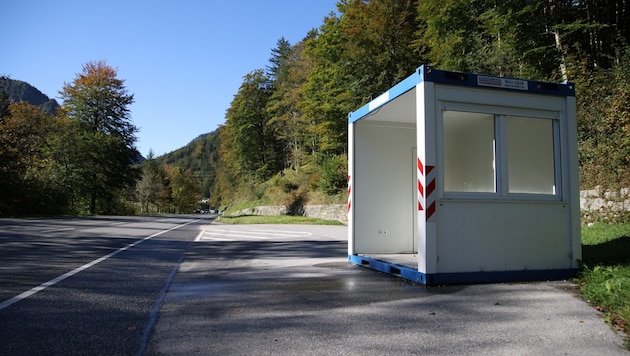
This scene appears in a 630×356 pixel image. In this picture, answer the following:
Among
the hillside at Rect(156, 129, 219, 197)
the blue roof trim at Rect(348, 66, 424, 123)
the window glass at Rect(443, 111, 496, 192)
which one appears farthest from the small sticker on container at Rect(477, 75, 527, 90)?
the hillside at Rect(156, 129, 219, 197)

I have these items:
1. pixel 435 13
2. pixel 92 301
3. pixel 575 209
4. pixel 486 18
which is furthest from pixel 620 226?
pixel 435 13

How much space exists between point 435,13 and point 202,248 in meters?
17.8

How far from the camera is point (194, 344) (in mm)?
3430

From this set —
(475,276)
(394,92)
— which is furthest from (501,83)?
(475,276)

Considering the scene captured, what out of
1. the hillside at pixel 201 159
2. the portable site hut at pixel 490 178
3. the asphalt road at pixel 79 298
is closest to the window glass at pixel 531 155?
the portable site hut at pixel 490 178

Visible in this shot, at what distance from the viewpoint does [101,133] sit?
4528 cm

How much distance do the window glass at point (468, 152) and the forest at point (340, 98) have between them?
6.17 m

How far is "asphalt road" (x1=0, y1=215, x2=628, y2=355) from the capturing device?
339 centimetres

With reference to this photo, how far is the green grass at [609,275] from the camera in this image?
4.19 m

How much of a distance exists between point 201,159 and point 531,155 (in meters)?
171

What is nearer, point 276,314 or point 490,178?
point 276,314

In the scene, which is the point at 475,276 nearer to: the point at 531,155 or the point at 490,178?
the point at 490,178

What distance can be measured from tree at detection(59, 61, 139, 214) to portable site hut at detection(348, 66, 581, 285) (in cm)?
4233

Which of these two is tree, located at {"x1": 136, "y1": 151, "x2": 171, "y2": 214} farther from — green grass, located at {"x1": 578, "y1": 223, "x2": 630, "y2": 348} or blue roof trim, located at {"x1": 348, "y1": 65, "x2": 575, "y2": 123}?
green grass, located at {"x1": 578, "y1": 223, "x2": 630, "y2": 348}
